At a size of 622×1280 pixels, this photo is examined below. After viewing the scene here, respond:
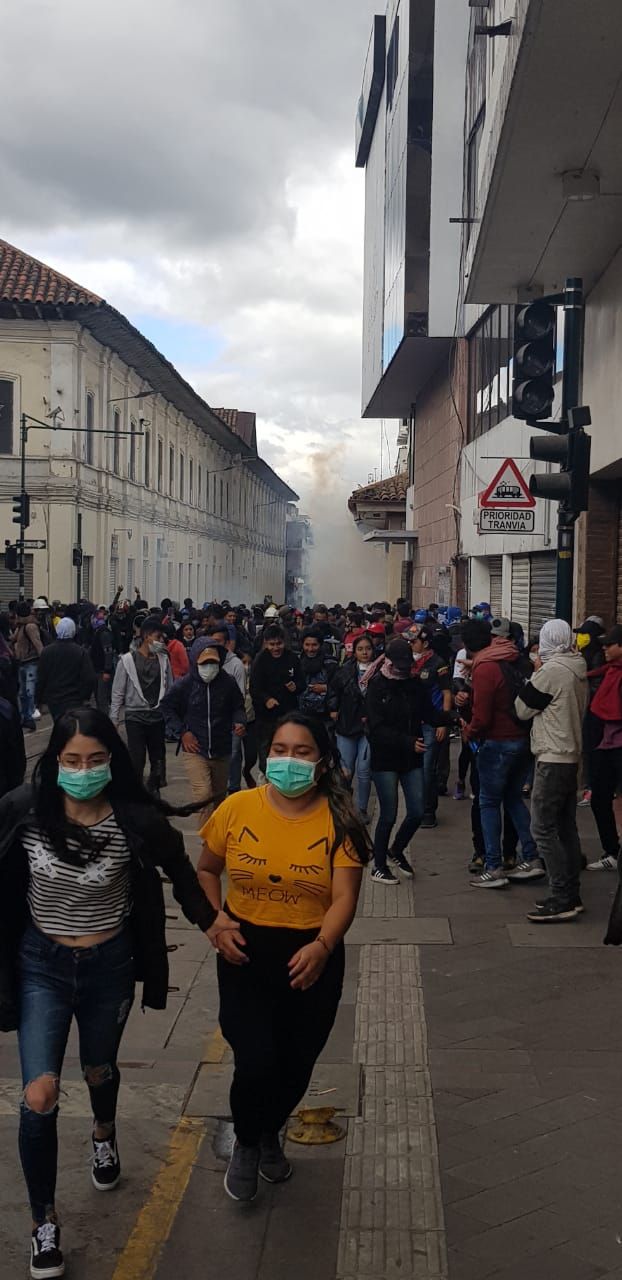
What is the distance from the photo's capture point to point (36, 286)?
3284 cm

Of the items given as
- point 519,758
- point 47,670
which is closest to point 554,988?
point 519,758

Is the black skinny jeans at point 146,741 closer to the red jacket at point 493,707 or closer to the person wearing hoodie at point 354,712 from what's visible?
the person wearing hoodie at point 354,712

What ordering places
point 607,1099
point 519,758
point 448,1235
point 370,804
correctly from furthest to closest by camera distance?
point 370,804
point 519,758
point 607,1099
point 448,1235

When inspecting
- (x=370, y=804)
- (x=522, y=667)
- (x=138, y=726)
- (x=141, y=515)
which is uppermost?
(x=141, y=515)

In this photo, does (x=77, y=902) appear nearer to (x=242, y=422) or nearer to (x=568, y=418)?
(x=568, y=418)

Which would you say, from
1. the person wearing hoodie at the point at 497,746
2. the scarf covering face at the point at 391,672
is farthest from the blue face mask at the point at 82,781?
the scarf covering face at the point at 391,672

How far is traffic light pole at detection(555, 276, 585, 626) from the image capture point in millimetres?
9484

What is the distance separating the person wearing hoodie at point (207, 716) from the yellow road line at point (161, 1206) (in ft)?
15.9

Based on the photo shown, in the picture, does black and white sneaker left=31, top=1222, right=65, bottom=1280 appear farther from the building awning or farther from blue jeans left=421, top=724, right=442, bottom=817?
the building awning

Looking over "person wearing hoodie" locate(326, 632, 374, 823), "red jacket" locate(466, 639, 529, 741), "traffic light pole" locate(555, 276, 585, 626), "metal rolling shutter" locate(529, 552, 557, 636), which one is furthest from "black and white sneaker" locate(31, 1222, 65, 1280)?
"metal rolling shutter" locate(529, 552, 557, 636)

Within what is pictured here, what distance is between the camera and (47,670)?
1248 cm

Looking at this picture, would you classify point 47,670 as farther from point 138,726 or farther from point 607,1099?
point 607,1099

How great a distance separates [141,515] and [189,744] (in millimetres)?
33147

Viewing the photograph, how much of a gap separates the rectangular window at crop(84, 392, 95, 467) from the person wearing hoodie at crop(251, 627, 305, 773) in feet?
78.6
